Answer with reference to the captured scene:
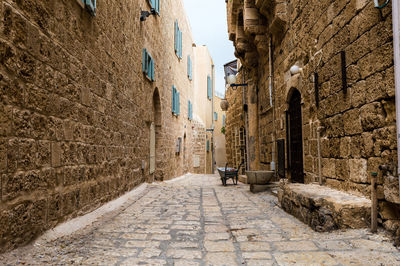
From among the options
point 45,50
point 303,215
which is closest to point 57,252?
point 45,50

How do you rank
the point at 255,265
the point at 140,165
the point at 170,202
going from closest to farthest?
the point at 255,265
the point at 170,202
the point at 140,165

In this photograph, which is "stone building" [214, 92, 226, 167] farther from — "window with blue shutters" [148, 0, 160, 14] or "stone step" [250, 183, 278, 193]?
"stone step" [250, 183, 278, 193]

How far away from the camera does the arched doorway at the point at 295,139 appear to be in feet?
18.5

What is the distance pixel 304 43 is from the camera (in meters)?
5.11

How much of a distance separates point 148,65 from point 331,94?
561 centimetres

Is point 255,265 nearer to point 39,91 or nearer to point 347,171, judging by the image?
point 347,171

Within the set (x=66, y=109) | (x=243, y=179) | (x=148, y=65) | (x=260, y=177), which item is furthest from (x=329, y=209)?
(x=243, y=179)

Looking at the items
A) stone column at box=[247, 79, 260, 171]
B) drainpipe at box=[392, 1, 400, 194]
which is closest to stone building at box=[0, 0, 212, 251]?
drainpipe at box=[392, 1, 400, 194]

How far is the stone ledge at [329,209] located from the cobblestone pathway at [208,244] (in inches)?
3.9

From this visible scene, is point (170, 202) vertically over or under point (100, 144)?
under

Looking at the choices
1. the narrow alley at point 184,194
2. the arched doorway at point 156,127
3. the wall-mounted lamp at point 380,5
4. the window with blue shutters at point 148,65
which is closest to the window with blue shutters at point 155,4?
the window with blue shutters at point 148,65

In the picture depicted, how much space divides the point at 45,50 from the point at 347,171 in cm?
356

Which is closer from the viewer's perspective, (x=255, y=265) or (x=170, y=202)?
(x=255, y=265)

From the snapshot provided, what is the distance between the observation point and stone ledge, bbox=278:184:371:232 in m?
2.96
